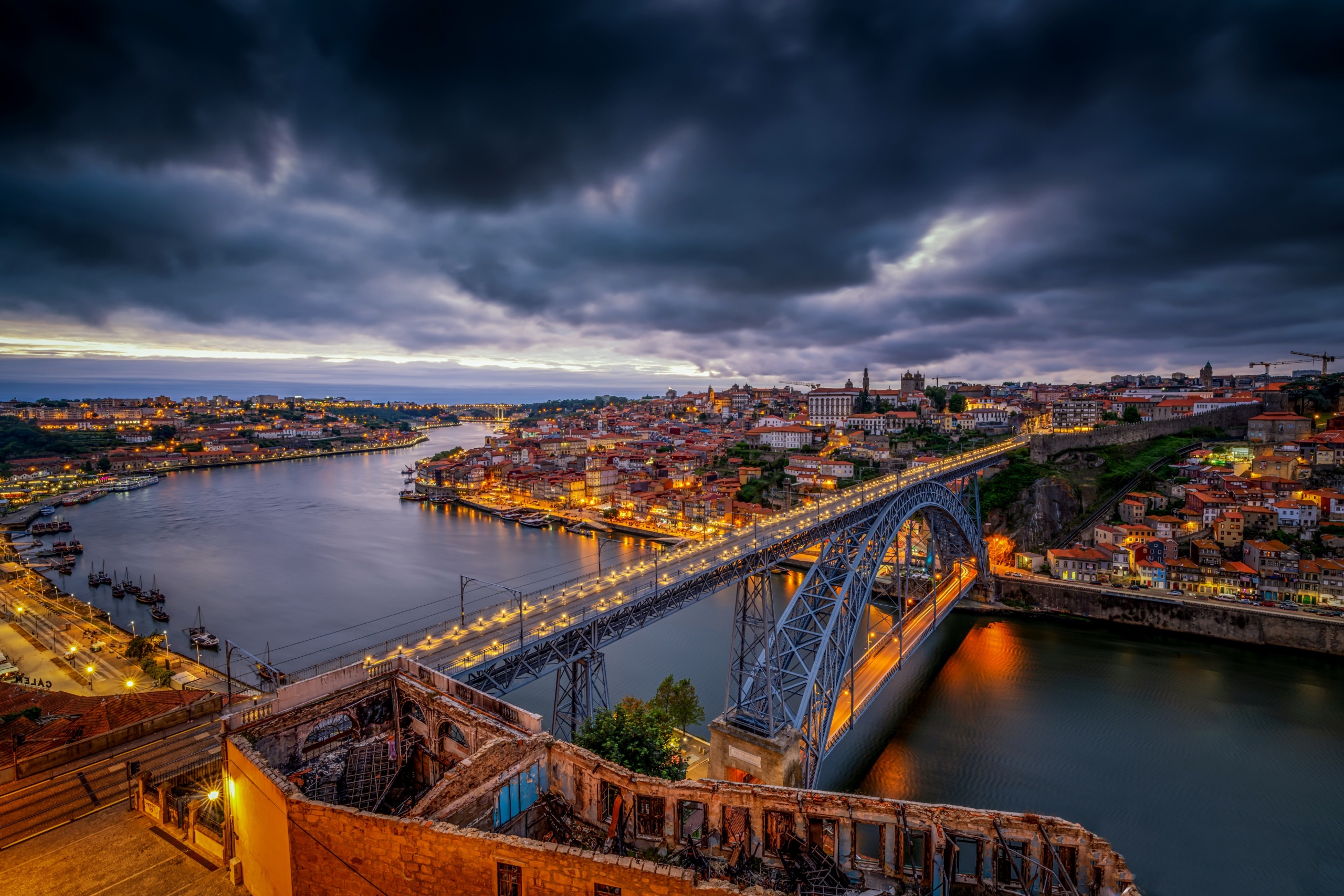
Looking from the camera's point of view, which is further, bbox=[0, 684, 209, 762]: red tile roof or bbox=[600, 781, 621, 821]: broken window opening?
bbox=[0, 684, 209, 762]: red tile roof

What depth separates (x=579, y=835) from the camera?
475 cm

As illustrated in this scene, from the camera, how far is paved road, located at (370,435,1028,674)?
370 inches

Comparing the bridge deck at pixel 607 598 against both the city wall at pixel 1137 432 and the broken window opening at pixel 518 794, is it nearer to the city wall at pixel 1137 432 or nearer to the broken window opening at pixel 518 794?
the broken window opening at pixel 518 794

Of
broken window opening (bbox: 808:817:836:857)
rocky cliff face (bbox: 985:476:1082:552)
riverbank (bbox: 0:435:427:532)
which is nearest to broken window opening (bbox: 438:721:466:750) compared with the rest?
broken window opening (bbox: 808:817:836:857)

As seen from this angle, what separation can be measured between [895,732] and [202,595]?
2626 centimetres

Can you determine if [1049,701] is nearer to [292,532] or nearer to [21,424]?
[292,532]

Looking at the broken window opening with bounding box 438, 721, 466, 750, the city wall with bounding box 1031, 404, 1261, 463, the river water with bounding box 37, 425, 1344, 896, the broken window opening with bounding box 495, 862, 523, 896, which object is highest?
the city wall with bounding box 1031, 404, 1261, 463

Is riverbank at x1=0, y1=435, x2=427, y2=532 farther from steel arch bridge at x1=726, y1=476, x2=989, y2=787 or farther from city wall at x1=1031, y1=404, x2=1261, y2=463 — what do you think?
city wall at x1=1031, y1=404, x2=1261, y2=463

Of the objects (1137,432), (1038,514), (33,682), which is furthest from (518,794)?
(1137,432)

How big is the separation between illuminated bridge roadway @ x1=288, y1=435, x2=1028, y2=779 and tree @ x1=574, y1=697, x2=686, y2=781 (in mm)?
1359

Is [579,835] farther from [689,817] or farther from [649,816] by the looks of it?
[689,817]

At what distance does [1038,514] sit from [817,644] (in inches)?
839

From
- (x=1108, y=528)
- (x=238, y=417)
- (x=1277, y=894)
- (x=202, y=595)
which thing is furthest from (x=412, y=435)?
(x=1277, y=894)

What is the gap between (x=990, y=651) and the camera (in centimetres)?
1912
